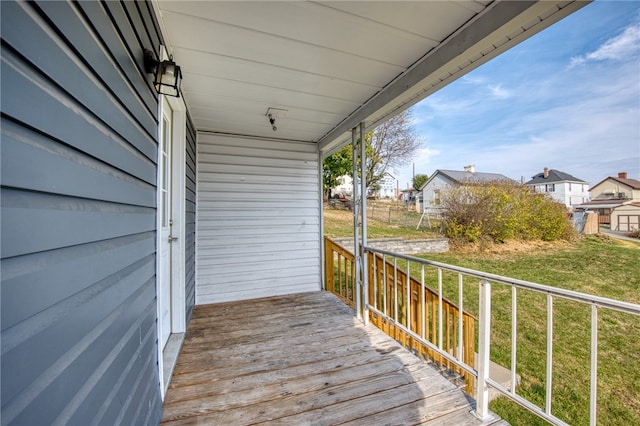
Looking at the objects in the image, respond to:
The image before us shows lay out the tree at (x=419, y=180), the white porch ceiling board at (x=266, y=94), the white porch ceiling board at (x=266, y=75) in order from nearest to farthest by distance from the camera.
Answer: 1. the white porch ceiling board at (x=266, y=75)
2. the white porch ceiling board at (x=266, y=94)
3. the tree at (x=419, y=180)

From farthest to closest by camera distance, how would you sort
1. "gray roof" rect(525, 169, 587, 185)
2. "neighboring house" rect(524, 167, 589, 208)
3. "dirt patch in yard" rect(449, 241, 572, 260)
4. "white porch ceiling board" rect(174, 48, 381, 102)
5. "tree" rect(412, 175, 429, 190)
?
1. "tree" rect(412, 175, 429, 190)
2. "gray roof" rect(525, 169, 587, 185)
3. "neighboring house" rect(524, 167, 589, 208)
4. "dirt patch in yard" rect(449, 241, 572, 260)
5. "white porch ceiling board" rect(174, 48, 381, 102)

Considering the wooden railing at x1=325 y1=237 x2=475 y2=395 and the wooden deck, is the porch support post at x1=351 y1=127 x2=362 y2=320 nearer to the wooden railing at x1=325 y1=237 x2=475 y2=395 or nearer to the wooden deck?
the wooden railing at x1=325 y1=237 x2=475 y2=395

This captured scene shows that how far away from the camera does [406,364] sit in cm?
208

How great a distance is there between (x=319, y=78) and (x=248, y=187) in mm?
2041

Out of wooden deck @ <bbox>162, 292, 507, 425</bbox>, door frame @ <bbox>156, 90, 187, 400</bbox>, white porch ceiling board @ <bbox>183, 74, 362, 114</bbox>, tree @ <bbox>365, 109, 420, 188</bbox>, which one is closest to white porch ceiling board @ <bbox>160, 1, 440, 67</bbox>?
white porch ceiling board @ <bbox>183, 74, 362, 114</bbox>

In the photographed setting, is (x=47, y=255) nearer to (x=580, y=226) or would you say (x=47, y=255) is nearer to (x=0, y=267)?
(x=0, y=267)

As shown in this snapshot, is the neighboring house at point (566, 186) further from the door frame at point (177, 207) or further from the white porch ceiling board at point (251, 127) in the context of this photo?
the door frame at point (177, 207)

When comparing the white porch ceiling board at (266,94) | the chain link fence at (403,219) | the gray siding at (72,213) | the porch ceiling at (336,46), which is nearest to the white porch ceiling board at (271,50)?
the porch ceiling at (336,46)

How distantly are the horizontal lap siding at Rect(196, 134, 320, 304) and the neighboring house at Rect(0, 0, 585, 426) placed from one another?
4cm

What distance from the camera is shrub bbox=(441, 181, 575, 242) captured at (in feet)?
23.9

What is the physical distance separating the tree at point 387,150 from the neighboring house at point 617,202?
8066 millimetres

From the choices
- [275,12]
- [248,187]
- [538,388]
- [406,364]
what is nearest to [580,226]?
[538,388]

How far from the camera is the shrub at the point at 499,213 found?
730 centimetres

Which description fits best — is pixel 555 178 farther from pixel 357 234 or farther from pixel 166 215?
pixel 166 215
